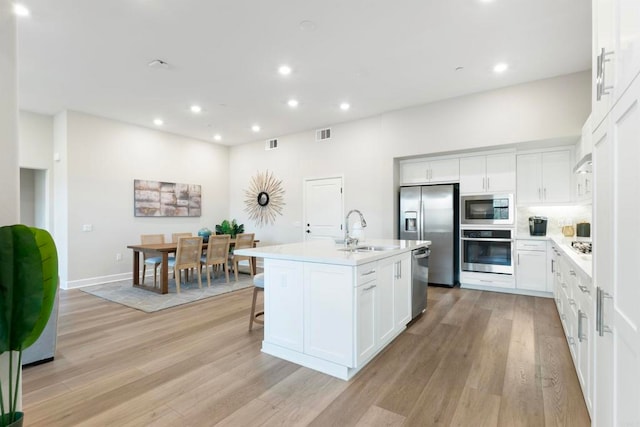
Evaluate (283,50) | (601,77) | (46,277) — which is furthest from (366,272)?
(283,50)

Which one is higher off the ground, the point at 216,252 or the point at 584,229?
the point at 584,229

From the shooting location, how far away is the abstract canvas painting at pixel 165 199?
6.21 metres

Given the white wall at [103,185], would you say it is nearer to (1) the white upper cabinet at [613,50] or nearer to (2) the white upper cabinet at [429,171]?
(2) the white upper cabinet at [429,171]

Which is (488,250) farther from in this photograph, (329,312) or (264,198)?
(264,198)

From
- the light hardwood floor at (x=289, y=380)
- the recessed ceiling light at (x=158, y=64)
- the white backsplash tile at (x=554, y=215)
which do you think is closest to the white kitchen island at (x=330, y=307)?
the light hardwood floor at (x=289, y=380)

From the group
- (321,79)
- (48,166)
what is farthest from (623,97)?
(48,166)

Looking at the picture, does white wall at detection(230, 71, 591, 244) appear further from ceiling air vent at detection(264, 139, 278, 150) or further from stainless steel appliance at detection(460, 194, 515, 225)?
stainless steel appliance at detection(460, 194, 515, 225)

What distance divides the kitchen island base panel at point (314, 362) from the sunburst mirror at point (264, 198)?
14.9 ft

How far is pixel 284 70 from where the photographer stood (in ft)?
12.9

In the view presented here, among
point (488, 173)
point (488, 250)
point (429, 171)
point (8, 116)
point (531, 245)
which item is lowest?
point (488, 250)

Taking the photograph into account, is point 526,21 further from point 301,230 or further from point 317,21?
point 301,230

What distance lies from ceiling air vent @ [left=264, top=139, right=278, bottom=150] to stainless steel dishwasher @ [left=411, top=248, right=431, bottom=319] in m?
4.58

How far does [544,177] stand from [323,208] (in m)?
3.81

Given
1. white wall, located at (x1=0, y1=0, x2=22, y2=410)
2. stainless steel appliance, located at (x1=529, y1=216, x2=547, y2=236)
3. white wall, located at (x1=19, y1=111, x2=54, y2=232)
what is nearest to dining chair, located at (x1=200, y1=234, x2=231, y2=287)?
white wall, located at (x1=19, y1=111, x2=54, y2=232)
